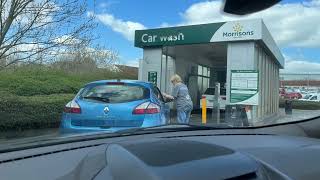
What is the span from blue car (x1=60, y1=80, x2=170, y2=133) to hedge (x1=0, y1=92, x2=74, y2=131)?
6.20 meters

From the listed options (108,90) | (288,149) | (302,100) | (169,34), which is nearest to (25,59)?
(108,90)

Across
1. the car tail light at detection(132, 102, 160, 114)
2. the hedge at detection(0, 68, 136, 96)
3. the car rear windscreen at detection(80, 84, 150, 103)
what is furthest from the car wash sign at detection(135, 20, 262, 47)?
the car tail light at detection(132, 102, 160, 114)

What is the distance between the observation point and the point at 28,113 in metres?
17.5

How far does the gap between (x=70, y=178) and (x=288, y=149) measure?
82 centimetres

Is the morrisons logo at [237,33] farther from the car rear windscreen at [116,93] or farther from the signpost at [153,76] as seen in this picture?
the car rear windscreen at [116,93]

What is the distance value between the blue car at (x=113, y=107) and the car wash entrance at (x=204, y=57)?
7666 millimetres

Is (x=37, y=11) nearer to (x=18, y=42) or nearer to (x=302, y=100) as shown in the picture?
(x=18, y=42)

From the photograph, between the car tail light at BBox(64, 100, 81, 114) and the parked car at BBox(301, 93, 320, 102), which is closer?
the parked car at BBox(301, 93, 320, 102)

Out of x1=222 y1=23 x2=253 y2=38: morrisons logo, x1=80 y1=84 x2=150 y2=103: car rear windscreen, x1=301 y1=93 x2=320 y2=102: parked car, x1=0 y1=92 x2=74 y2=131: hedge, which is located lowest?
x1=0 y1=92 x2=74 y2=131: hedge

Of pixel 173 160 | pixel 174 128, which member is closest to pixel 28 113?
pixel 174 128

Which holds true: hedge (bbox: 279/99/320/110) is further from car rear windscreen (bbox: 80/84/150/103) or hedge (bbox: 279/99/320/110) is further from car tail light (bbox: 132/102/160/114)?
car rear windscreen (bbox: 80/84/150/103)

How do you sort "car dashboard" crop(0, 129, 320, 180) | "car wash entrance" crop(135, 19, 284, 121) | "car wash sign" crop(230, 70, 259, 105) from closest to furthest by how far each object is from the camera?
"car dashboard" crop(0, 129, 320, 180), "car wash sign" crop(230, 70, 259, 105), "car wash entrance" crop(135, 19, 284, 121)

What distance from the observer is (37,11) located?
14188 millimetres

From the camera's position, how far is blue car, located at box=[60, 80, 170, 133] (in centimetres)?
929
